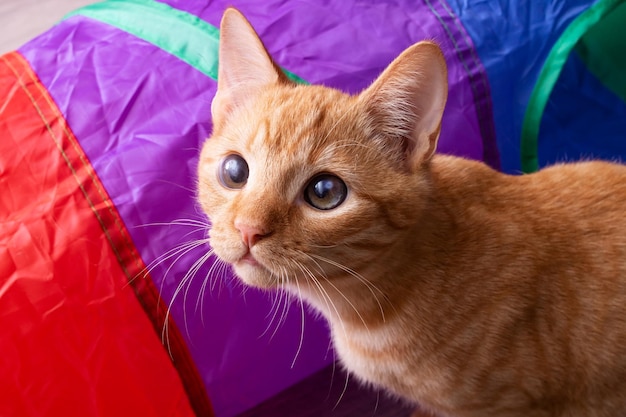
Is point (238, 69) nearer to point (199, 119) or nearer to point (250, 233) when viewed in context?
point (199, 119)

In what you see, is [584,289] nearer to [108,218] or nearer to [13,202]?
[108,218]

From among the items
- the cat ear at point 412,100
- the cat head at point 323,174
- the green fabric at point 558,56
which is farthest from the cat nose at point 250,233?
the green fabric at point 558,56

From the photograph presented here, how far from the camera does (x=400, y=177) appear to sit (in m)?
1.03

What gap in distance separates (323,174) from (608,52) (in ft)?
4.08

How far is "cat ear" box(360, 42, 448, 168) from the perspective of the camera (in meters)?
0.96

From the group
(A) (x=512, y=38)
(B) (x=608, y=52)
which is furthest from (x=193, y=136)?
(B) (x=608, y=52)

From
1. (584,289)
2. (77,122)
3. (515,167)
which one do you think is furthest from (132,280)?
(515,167)

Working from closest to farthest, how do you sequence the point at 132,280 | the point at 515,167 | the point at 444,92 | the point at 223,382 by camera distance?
the point at 444,92
the point at 132,280
the point at 223,382
the point at 515,167

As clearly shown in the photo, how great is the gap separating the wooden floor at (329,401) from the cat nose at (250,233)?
66cm

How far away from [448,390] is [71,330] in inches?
28.4

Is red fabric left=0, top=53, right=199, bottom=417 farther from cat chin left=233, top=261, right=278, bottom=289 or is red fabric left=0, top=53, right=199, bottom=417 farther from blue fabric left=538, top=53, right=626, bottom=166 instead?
blue fabric left=538, top=53, right=626, bottom=166

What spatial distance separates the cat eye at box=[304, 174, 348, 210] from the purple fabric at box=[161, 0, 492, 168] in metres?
0.52

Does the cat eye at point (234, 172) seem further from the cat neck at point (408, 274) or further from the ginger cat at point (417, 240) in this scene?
the cat neck at point (408, 274)

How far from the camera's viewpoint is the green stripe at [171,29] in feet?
4.74
